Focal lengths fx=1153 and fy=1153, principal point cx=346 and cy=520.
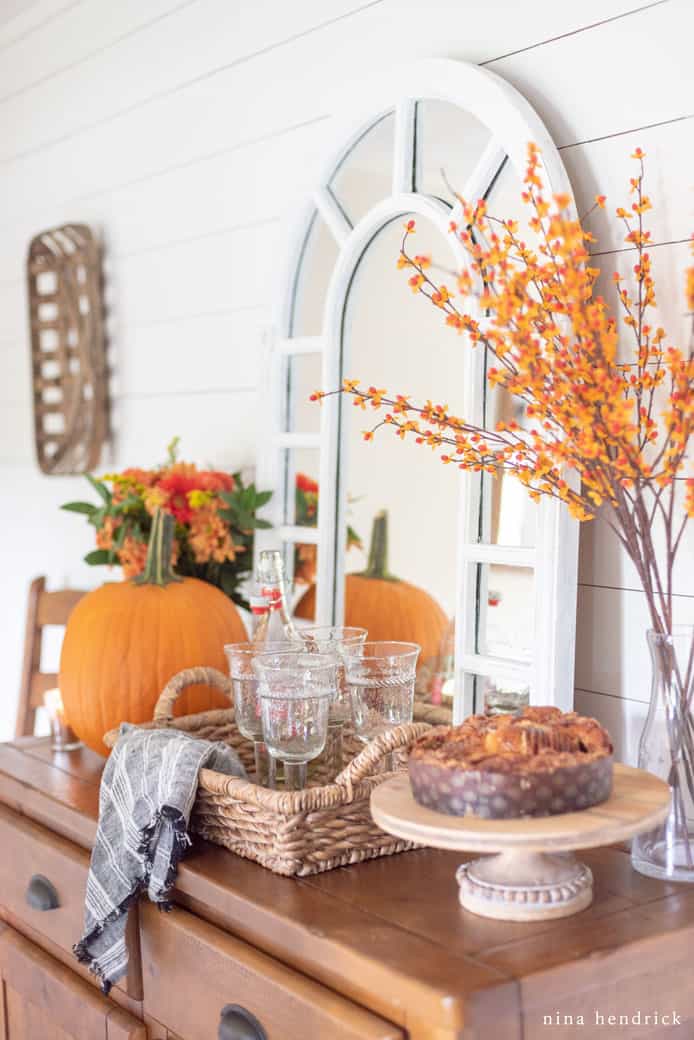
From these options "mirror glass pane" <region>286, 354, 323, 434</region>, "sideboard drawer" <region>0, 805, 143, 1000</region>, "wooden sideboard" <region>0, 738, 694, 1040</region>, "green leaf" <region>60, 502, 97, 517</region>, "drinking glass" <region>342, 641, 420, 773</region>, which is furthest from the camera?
"green leaf" <region>60, 502, 97, 517</region>

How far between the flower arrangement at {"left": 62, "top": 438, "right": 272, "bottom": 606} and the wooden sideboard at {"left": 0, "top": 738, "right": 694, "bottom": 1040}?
513 millimetres

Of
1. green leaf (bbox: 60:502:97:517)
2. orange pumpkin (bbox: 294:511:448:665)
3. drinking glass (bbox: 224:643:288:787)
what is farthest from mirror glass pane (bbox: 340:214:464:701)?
green leaf (bbox: 60:502:97:517)

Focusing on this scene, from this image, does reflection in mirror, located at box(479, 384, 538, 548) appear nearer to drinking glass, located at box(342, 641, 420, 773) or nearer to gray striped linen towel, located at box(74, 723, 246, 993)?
drinking glass, located at box(342, 641, 420, 773)

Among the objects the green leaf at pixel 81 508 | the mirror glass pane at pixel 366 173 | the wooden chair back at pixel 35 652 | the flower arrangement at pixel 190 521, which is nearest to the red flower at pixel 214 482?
the flower arrangement at pixel 190 521

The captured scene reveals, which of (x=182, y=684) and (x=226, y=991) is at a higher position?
(x=182, y=684)

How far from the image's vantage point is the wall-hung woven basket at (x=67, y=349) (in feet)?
8.13

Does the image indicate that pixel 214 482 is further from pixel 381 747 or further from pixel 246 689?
pixel 381 747

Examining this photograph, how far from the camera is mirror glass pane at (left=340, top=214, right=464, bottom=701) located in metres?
1.61

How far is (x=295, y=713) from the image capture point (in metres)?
1.33

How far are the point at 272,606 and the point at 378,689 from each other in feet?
0.98

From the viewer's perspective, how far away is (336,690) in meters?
1.44

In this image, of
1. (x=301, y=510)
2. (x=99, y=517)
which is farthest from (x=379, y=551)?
(x=99, y=517)

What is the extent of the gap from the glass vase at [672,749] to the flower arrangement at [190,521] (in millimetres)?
847

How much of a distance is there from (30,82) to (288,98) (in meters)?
1.03
